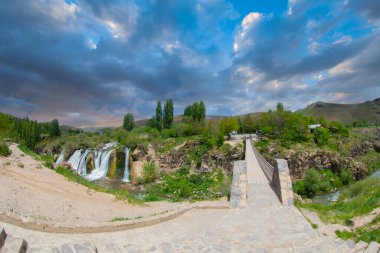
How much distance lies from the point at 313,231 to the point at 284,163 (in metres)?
4.40

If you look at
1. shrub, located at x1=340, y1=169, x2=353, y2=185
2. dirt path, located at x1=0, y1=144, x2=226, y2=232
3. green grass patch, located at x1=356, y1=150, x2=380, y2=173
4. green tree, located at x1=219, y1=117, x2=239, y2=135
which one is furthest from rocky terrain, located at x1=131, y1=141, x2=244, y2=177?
dirt path, located at x1=0, y1=144, x2=226, y2=232

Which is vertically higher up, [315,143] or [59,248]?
[315,143]

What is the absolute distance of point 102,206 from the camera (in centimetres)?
1148

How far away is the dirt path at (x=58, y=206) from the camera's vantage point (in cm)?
703

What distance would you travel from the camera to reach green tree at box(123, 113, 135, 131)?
71500mm

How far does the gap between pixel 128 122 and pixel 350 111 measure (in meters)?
162

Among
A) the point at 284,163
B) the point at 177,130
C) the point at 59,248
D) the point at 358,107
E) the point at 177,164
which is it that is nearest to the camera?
the point at 59,248

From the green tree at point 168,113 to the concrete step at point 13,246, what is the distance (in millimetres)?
55972

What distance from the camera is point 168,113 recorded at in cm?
6150

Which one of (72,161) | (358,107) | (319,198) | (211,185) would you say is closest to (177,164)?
(211,185)

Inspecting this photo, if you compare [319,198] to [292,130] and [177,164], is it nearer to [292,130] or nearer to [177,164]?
[292,130]

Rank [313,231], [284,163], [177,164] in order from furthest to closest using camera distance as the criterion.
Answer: [177,164], [284,163], [313,231]

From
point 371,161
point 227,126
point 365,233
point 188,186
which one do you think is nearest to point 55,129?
point 227,126

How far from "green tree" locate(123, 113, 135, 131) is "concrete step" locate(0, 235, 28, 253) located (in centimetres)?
6773
